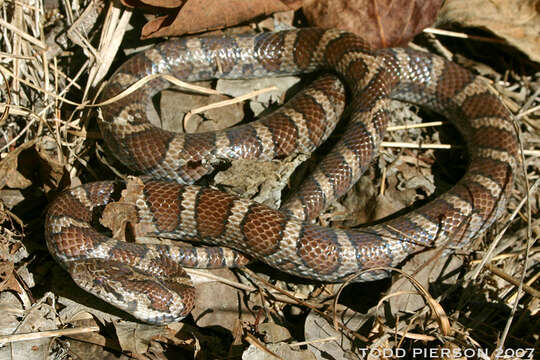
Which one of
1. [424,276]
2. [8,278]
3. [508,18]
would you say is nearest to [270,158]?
[424,276]

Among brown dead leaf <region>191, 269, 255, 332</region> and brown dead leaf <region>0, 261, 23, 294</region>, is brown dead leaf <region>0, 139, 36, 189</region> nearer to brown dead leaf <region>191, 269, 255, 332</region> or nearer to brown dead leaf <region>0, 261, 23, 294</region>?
brown dead leaf <region>0, 261, 23, 294</region>

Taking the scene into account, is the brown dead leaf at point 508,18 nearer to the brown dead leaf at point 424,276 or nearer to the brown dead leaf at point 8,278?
the brown dead leaf at point 424,276

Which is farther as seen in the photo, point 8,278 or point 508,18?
point 508,18

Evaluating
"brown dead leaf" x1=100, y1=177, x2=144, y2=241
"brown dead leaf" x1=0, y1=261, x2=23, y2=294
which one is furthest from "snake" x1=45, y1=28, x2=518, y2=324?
"brown dead leaf" x1=0, y1=261, x2=23, y2=294

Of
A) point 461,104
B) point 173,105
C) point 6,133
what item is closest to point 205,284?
point 173,105

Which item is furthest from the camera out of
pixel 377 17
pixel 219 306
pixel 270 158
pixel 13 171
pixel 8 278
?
pixel 377 17

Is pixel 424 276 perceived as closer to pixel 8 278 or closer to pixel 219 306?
pixel 219 306
